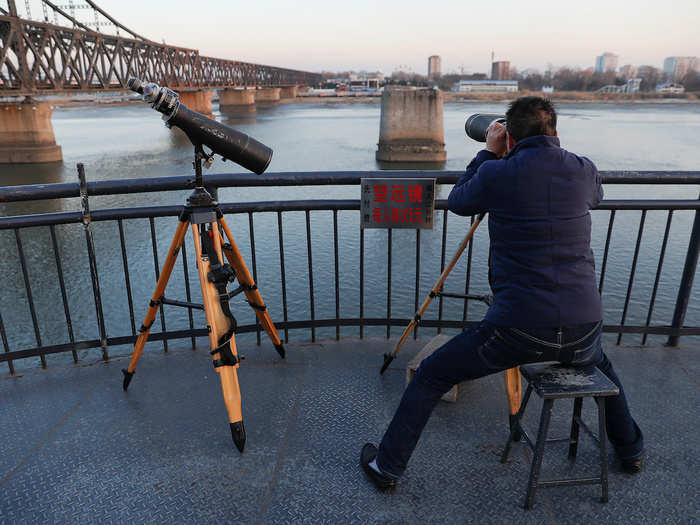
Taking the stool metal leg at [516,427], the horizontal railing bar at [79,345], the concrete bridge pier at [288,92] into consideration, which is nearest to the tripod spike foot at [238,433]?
the horizontal railing bar at [79,345]

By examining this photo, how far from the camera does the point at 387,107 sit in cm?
3947

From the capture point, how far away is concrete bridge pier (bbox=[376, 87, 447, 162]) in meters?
38.9

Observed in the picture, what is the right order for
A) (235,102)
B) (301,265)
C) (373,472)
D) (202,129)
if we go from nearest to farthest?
(373,472) → (202,129) → (301,265) → (235,102)

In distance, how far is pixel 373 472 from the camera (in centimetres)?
253

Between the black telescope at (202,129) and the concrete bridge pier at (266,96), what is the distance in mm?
124985

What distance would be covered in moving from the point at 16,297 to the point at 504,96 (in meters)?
132

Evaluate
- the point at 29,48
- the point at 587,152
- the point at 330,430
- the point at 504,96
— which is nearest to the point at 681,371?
the point at 330,430

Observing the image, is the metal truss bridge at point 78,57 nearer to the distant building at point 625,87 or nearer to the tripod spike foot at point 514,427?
the tripod spike foot at point 514,427

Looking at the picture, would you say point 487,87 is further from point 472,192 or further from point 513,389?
point 472,192

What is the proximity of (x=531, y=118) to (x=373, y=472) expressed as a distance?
1784mm

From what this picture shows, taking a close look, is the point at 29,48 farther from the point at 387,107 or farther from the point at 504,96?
the point at 504,96

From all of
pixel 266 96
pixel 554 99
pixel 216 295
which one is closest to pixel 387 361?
pixel 216 295

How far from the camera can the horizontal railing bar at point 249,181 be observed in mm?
3221

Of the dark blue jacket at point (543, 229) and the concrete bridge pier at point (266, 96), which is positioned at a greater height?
the dark blue jacket at point (543, 229)
